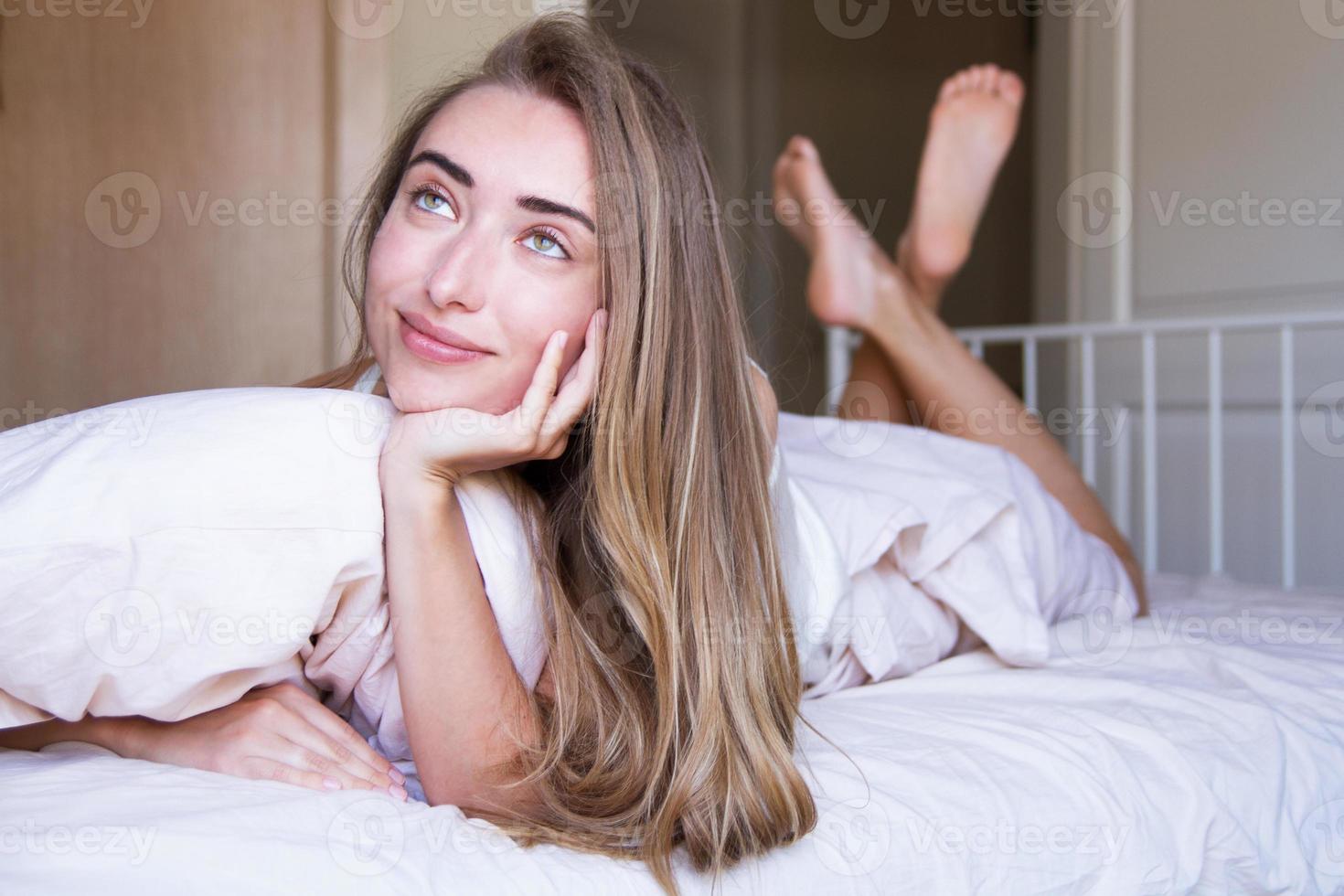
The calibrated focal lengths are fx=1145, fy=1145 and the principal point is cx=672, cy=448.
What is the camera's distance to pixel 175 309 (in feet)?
5.31

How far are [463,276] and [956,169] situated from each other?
4.02 feet

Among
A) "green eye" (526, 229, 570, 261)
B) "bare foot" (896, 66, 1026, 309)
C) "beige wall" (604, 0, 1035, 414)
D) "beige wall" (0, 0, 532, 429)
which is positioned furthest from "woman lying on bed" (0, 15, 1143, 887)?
"beige wall" (604, 0, 1035, 414)

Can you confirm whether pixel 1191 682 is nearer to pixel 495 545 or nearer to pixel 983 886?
pixel 983 886

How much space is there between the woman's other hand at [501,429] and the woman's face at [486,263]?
0.02 m

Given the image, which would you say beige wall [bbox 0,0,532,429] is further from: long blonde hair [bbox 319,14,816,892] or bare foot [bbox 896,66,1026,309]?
long blonde hair [bbox 319,14,816,892]

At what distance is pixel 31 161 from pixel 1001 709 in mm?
1519

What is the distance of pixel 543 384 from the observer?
73 centimetres

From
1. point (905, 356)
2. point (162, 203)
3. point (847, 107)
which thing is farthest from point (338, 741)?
point (847, 107)

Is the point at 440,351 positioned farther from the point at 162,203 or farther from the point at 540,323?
the point at 162,203

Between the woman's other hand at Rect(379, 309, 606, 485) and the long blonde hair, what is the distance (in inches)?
0.8

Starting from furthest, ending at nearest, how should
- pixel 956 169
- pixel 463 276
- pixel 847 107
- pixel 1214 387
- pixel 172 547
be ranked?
pixel 847 107, pixel 1214 387, pixel 956 169, pixel 463 276, pixel 172 547

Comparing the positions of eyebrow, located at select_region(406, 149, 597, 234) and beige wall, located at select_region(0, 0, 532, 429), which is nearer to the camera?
eyebrow, located at select_region(406, 149, 597, 234)

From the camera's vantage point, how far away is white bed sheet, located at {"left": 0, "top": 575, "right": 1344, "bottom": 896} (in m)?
0.56

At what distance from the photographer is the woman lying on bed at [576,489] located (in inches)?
27.3
